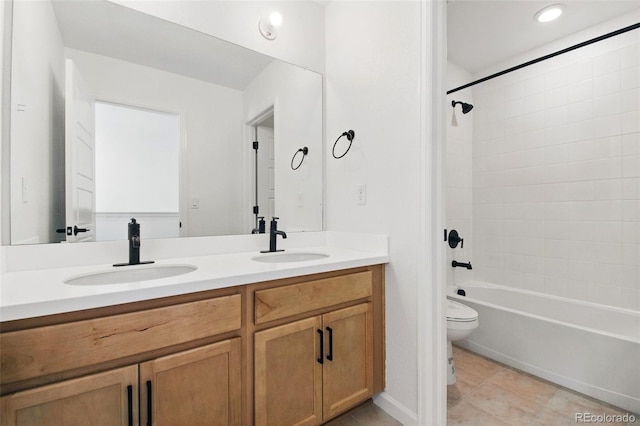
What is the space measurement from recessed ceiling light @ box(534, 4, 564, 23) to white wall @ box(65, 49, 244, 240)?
82.3 inches

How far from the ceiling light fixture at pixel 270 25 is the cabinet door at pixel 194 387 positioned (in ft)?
5.54

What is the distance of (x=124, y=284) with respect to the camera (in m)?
0.94

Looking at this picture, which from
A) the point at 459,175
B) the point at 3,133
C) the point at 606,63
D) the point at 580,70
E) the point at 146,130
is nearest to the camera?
the point at 3,133

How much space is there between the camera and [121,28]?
4.58 feet

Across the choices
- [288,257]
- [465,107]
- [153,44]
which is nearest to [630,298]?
[465,107]

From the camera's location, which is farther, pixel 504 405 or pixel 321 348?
pixel 504 405

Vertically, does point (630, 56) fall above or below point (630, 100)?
above

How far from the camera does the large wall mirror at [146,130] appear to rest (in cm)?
121

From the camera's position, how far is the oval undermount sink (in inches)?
45.4

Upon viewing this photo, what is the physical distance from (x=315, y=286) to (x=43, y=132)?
129 cm

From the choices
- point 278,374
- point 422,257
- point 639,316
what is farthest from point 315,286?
point 639,316

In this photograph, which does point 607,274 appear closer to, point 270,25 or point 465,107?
point 465,107

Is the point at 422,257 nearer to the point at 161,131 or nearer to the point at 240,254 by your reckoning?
the point at 240,254

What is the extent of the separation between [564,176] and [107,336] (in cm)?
295
